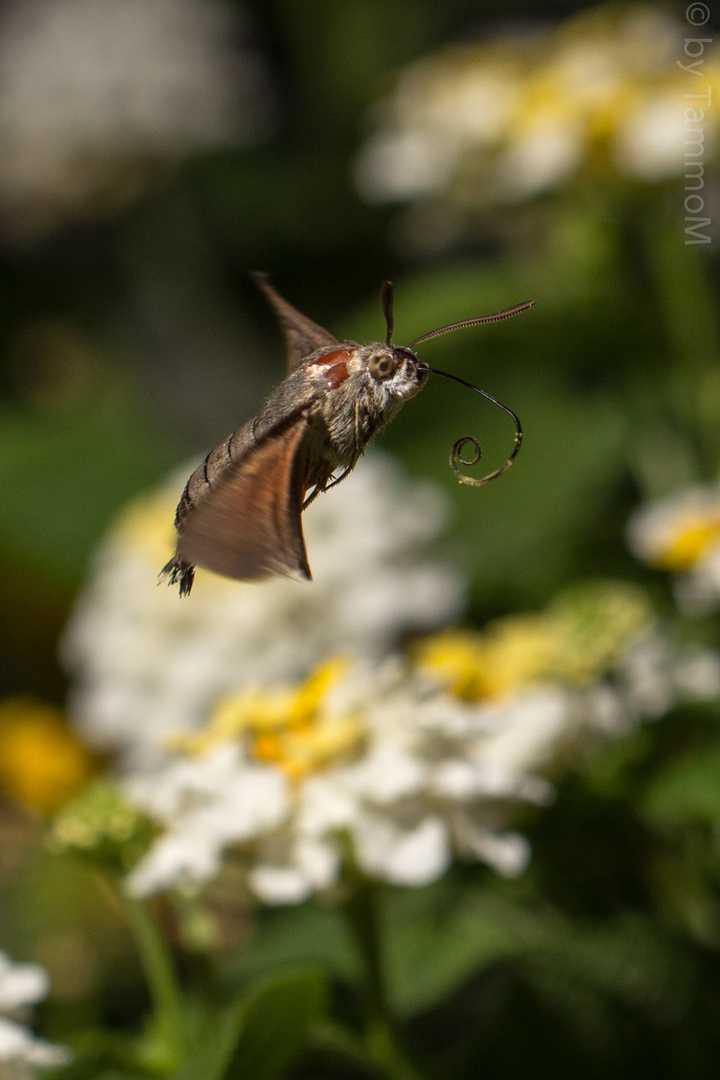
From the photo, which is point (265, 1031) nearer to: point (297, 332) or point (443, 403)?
point (297, 332)

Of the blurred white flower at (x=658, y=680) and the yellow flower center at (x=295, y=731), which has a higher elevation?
the yellow flower center at (x=295, y=731)

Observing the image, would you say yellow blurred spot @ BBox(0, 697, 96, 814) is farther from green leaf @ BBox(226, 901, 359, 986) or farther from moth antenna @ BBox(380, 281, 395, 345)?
moth antenna @ BBox(380, 281, 395, 345)

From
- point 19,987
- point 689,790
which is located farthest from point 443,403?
point 19,987

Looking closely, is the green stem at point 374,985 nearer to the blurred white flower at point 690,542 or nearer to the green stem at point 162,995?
the green stem at point 162,995

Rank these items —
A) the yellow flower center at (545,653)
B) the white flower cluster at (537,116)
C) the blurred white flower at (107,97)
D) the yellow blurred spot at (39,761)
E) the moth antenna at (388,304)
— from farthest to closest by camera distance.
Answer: the blurred white flower at (107,97) → the yellow blurred spot at (39,761) → the white flower cluster at (537,116) → the yellow flower center at (545,653) → the moth antenna at (388,304)

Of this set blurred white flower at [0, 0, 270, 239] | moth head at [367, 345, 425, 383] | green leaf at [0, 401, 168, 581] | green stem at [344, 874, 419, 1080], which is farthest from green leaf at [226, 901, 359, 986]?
blurred white flower at [0, 0, 270, 239]

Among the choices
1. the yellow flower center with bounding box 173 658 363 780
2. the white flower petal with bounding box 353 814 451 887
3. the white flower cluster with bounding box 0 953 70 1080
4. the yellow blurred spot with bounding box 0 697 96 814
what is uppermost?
the yellow flower center with bounding box 173 658 363 780
